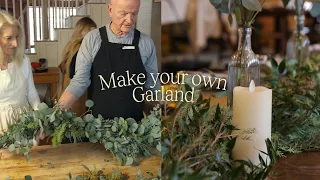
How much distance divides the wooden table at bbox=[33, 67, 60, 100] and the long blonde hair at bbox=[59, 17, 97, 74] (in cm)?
1

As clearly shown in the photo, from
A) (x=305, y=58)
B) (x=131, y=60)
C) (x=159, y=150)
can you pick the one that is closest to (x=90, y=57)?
(x=131, y=60)

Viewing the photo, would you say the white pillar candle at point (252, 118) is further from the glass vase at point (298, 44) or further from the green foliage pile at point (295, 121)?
the glass vase at point (298, 44)

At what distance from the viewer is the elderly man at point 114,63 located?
53 centimetres

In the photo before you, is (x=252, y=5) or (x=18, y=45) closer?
(x=18, y=45)

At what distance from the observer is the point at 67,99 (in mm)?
542

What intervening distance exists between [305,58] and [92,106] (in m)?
1.15

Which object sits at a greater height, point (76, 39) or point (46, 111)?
point (76, 39)

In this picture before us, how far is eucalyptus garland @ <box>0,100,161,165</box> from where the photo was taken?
0.52 m

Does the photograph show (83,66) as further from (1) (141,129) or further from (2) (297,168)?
(2) (297,168)

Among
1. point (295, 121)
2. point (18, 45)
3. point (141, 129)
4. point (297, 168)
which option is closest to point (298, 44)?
point (295, 121)

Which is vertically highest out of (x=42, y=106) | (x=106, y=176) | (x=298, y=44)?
(x=298, y=44)

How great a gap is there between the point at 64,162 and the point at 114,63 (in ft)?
0.53

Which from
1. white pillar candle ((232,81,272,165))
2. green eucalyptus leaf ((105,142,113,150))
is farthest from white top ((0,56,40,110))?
white pillar candle ((232,81,272,165))

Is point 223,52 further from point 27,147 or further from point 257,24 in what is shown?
point 27,147
